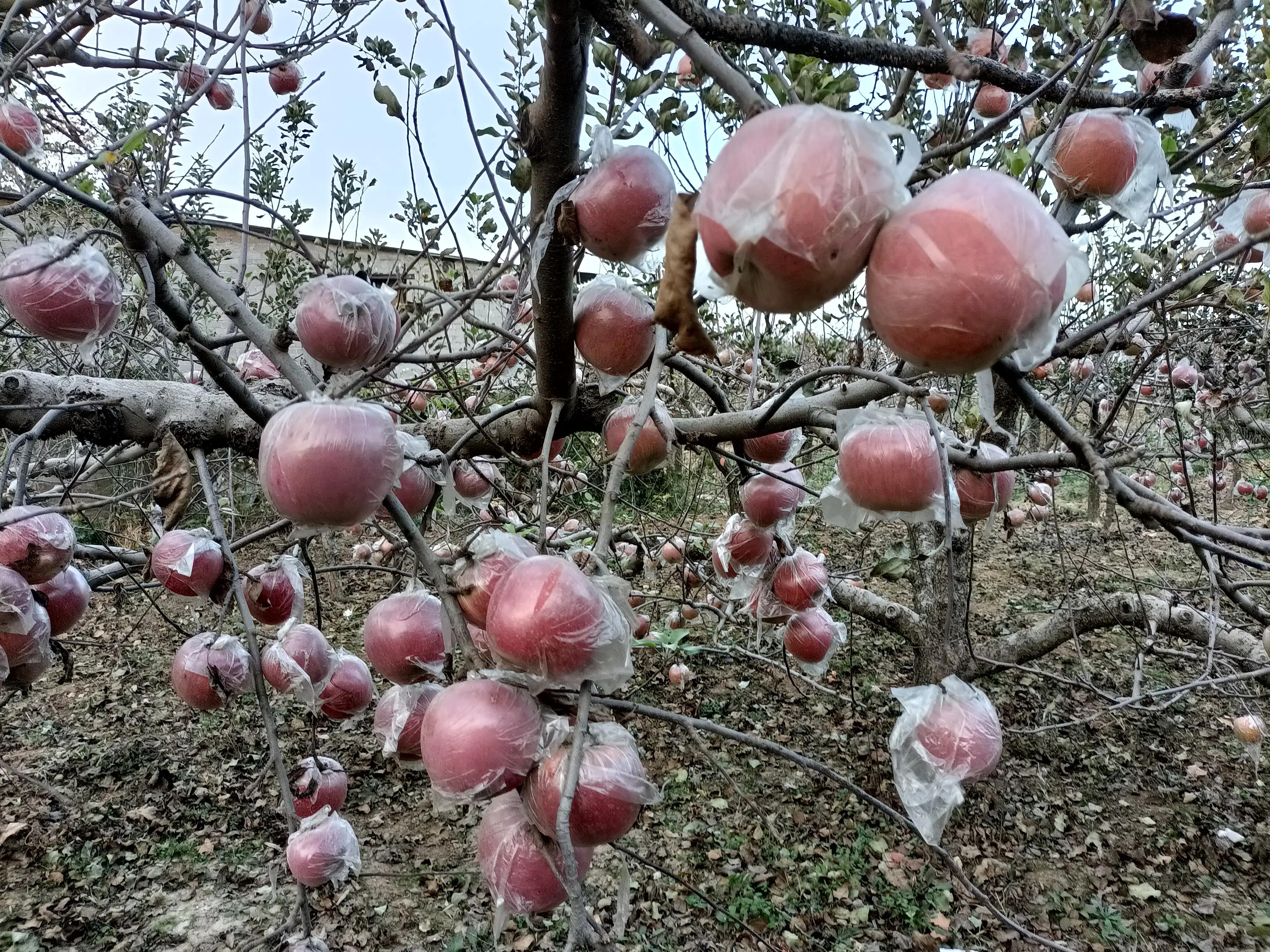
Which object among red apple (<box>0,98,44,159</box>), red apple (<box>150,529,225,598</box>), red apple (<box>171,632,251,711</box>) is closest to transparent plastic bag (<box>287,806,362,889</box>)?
red apple (<box>171,632,251,711</box>)

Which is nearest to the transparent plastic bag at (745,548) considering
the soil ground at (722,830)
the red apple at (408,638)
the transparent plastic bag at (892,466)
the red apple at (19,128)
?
the transparent plastic bag at (892,466)

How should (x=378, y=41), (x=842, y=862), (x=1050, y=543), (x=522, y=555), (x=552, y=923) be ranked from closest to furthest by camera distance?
(x=522, y=555) → (x=378, y=41) → (x=552, y=923) → (x=842, y=862) → (x=1050, y=543)

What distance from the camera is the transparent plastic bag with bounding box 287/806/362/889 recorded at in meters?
1.67

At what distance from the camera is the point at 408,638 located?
3.95ft

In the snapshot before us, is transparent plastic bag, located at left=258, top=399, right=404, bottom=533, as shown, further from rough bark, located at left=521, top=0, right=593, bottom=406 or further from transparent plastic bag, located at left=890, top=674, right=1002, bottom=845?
transparent plastic bag, located at left=890, top=674, right=1002, bottom=845

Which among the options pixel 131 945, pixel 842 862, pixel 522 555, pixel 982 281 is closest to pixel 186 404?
pixel 522 555

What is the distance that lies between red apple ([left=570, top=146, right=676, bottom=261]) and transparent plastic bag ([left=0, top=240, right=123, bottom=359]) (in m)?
A: 0.91

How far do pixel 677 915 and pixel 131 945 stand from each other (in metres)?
2.01

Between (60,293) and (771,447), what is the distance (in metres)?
1.49

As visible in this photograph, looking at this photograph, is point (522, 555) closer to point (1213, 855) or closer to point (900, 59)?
point (900, 59)

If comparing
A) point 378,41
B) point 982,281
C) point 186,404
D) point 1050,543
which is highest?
point 378,41

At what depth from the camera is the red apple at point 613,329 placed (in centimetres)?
128

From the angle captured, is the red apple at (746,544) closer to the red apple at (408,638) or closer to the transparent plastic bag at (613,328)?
the transparent plastic bag at (613,328)

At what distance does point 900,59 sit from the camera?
0.80 m
